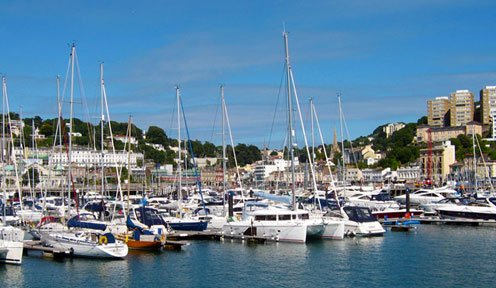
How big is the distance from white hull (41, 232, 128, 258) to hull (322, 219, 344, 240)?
1250cm

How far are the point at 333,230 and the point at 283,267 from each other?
907cm

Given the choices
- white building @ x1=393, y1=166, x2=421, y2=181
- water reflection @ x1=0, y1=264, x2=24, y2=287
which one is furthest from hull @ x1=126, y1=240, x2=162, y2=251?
white building @ x1=393, y1=166, x2=421, y2=181

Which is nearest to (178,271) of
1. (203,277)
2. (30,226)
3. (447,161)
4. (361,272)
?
(203,277)

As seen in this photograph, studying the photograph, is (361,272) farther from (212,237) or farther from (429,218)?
(429,218)

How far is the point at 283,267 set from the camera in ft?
108

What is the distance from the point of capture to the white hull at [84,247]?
3359cm

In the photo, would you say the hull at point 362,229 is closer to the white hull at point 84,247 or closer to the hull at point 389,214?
the hull at point 389,214

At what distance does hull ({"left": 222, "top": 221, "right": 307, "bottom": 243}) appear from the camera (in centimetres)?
3950

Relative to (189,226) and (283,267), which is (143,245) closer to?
(283,267)

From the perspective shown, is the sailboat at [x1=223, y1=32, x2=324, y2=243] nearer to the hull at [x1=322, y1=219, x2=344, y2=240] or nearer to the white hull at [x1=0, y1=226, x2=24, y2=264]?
the hull at [x1=322, y1=219, x2=344, y2=240]

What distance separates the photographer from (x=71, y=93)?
3850cm

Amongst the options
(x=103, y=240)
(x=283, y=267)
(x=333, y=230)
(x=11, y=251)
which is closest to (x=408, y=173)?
(x=333, y=230)

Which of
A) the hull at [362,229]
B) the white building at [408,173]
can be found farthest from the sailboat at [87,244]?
the white building at [408,173]

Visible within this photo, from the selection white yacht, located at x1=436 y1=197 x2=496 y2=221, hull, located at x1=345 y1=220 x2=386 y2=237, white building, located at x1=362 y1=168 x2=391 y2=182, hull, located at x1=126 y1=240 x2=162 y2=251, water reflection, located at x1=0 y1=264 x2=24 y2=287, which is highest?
white building, located at x1=362 y1=168 x2=391 y2=182
